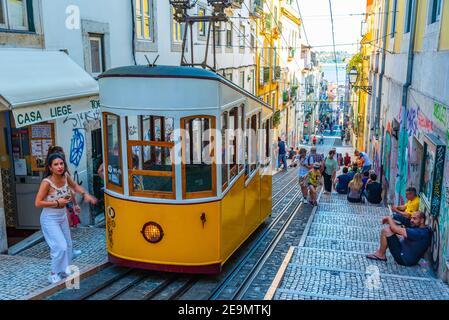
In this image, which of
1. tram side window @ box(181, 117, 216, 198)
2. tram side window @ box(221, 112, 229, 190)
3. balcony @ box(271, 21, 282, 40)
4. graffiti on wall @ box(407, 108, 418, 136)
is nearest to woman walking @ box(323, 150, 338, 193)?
graffiti on wall @ box(407, 108, 418, 136)

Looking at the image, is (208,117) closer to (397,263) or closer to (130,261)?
(130,261)

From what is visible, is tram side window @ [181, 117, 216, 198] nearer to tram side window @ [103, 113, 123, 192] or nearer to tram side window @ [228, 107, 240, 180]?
tram side window @ [228, 107, 240, 180]

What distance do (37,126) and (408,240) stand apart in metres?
6.39

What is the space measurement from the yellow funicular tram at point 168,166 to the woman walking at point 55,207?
28.8 inches

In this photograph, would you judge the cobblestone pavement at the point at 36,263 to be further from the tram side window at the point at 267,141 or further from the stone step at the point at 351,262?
the tram side window at the point at 267,141

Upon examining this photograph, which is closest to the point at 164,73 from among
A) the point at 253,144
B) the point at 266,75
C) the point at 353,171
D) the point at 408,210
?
the point at 253,144

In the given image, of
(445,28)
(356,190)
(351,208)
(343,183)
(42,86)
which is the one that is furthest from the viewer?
(343,183)

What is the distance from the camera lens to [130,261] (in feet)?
21.3

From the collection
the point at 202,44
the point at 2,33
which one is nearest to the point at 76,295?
the point at 2,33

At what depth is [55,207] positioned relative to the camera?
583 cm

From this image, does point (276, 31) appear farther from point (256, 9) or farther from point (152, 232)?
point (152, 232)

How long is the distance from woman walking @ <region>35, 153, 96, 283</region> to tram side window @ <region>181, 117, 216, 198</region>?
1.47m

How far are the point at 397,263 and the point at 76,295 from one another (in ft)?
15.3

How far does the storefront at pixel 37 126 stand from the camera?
7.50 m
